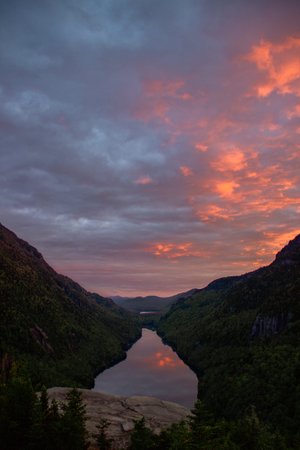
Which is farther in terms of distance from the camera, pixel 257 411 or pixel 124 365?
pixel 124 365

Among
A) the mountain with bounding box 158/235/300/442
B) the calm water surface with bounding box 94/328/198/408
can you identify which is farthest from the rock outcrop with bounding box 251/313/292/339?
the calm water surface with bounding box 94/328/198/408

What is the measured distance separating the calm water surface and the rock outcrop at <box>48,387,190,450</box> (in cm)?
5671

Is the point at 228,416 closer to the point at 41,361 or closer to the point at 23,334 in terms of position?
the point at 41,361

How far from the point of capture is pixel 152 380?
160125mm

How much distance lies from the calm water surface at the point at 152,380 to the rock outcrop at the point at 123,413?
56.7 m

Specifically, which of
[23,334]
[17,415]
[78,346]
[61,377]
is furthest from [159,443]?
[78,346]

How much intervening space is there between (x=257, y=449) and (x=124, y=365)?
5541 inches

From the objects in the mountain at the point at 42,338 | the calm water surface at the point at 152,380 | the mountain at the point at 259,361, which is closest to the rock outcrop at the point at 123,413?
the mountain at the point at 259,361

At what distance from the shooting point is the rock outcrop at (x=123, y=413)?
52.6m

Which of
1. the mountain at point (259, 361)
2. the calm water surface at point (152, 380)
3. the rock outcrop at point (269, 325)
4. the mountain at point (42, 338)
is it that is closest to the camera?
the mountain at point (259, 361)

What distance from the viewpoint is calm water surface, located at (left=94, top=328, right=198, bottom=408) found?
135000 mm

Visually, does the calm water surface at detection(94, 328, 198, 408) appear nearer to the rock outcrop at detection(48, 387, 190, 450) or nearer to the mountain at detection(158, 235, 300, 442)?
the mountain at detection(158, 235, 300, 442)

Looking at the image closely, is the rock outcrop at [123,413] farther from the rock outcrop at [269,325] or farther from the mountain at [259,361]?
the rock outcrop at [269,325]

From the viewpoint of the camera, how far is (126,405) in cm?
6644
